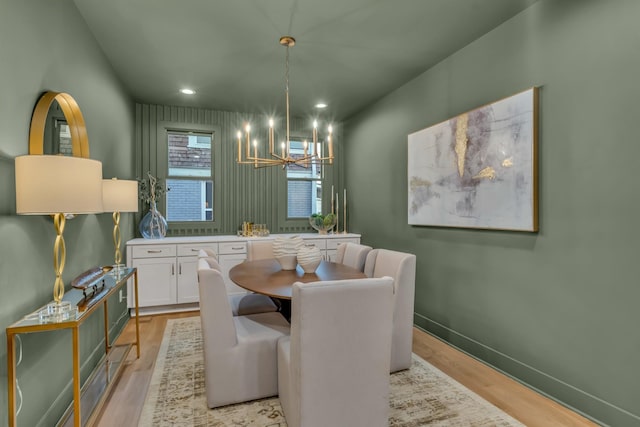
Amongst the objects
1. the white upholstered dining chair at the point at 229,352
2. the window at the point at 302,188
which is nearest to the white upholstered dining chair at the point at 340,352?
the white upholstered dining chair at the point at 229,352

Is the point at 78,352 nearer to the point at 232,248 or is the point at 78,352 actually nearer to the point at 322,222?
the point at 232,248

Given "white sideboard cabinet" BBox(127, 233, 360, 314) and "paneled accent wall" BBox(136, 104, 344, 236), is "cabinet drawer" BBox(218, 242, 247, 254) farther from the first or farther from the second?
"paneled accent wall" BBox(136, 104, 344, 236)

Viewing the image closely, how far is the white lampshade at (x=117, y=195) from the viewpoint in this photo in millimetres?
2629

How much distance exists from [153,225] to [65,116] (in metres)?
2.32

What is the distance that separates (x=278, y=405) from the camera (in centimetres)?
209

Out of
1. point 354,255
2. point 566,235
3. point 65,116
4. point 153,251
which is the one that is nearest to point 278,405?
point 354,255

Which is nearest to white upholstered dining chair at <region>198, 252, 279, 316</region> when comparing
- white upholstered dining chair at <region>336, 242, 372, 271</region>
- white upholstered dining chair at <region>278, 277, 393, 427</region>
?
white upholstered dining chair at <region>336, 242, 372, 271</region>

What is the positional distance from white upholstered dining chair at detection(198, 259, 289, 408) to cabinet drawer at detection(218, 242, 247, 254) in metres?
2.07

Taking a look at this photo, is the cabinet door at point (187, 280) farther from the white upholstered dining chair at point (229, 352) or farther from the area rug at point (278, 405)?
the white upholstered dining chair at point (229, 352)

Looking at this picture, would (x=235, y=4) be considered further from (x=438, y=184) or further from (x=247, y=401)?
(x=247, y=401)

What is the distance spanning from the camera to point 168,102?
436cm

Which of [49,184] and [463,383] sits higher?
[49,184]

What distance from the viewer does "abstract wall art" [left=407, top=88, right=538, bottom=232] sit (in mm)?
2330

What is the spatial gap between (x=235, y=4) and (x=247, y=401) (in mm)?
2638
